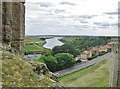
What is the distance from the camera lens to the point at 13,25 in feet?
15.6

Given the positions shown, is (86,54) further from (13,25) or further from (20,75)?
(20,75)

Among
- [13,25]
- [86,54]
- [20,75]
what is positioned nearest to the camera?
[20,75]

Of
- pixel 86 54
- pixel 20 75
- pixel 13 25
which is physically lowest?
pixel 86 54

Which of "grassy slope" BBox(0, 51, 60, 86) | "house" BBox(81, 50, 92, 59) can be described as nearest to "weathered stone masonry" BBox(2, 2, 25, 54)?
"grassy slope" BBox(0, 51, 60, 86)

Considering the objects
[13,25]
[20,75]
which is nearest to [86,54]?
[13,25]

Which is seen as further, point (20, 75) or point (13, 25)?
point (13, 25)

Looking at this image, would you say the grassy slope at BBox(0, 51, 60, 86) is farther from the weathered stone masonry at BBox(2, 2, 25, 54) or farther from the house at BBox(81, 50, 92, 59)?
the house at BBox(81, 50, 92, 59)

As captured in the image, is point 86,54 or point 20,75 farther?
point 86,54

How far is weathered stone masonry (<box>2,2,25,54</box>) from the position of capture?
14.3 feet

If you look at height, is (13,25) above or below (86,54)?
above

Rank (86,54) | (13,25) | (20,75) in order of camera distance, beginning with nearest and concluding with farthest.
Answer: (20,75) < (13,25) < (86,54)

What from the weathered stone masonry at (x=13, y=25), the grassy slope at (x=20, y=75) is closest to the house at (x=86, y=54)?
the weathered stone masonry at (x=13, y=25)

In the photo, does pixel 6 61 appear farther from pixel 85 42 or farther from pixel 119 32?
pixel 85 42

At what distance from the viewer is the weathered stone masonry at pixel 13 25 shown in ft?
14.3
